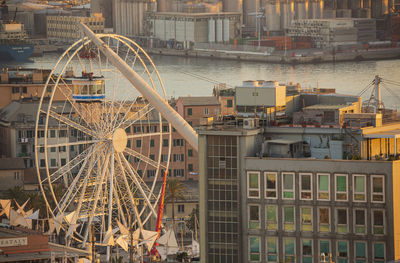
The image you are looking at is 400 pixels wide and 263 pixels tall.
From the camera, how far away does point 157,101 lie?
29.5 metres

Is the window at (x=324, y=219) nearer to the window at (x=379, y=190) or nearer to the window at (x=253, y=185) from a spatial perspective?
the window at (x=379, y=190)

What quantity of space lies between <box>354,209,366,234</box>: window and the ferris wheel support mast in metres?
4.75

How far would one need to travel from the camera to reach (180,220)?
38.7 meters

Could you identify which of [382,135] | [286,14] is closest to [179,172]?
[382,135]

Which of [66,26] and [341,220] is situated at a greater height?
[66,26]

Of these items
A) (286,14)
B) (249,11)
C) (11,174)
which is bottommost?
(11,174)

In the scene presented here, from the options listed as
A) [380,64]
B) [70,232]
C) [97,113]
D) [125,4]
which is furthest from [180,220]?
[125,4]

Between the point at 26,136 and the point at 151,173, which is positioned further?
the point at 26,136

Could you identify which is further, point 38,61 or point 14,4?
point 14,4

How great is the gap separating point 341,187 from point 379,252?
0.97 metres

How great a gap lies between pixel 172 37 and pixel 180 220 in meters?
96.5

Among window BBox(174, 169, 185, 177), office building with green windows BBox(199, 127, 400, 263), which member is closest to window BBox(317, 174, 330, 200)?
office building with green windows BBox(199, 127, 400, 263)

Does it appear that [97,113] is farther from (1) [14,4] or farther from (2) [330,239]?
(1) [14,4]

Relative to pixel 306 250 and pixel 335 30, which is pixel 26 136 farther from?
pixel 335 30
